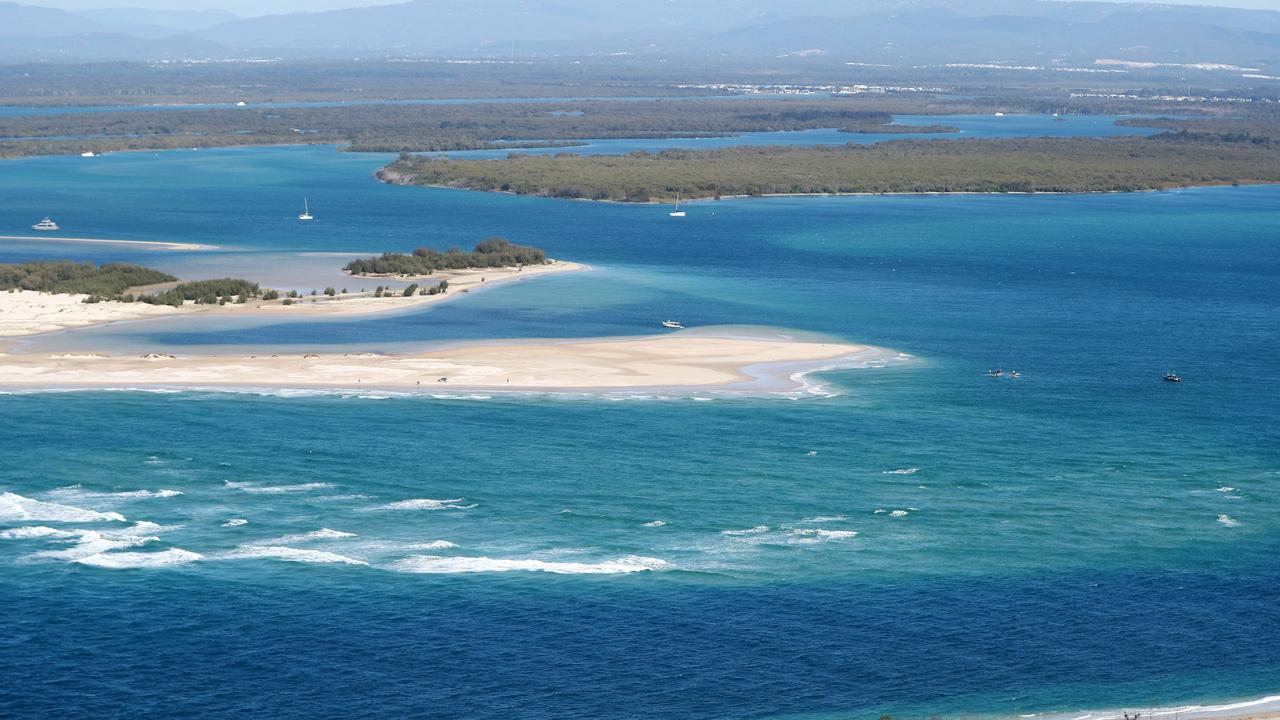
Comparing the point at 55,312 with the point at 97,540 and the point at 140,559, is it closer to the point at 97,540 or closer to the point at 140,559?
the point at 97,540

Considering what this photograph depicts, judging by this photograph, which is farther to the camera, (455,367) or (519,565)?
(455,367)

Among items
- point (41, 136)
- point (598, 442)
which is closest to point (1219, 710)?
point (598, 442)

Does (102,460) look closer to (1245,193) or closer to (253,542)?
(253,542)

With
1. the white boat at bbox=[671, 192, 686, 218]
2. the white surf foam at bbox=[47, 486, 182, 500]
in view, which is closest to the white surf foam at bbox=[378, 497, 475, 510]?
the white surf foam at bbox=[47, 486, 182, 500]

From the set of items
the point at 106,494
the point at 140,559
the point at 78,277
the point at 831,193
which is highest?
the point at 78,277

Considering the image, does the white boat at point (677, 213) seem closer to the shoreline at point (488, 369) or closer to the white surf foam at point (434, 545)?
the shoreline at point (488, 369)

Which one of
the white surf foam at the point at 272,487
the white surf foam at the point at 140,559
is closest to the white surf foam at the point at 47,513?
the white surf foam at the point at 140,559

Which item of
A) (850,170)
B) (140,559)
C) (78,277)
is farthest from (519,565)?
(850,170)
